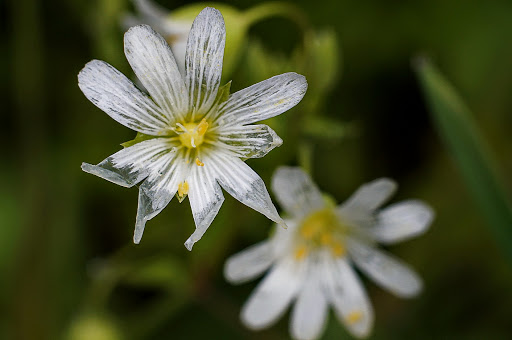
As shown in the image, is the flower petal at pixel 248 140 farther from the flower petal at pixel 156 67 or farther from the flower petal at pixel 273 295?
the flower petal at pixel 273 295

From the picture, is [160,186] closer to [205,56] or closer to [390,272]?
[205,56]

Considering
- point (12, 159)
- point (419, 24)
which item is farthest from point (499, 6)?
point (12, 159)

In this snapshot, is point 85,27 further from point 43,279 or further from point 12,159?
point 43,279

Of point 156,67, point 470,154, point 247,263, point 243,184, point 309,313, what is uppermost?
point 470,154

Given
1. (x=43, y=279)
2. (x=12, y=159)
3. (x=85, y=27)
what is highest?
(x=85, y=27)

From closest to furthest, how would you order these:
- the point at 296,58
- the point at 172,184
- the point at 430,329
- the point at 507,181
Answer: the point at 172,184 < the point at 296,58 < the point at 430,329 < the point at 507,181

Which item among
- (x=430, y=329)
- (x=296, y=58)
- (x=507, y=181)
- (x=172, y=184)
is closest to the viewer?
(x=172, y=184)

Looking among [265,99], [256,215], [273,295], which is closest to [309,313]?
[273,295]
